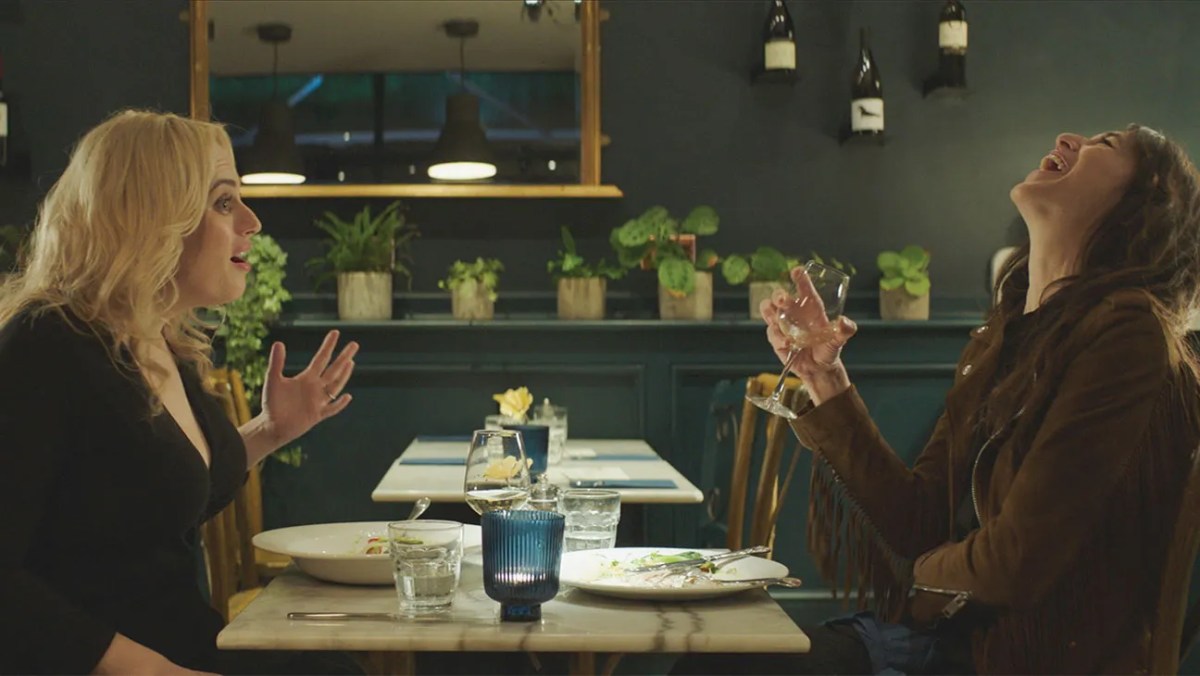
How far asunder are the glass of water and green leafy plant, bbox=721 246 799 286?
9.92ft

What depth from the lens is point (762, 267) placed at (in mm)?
4457

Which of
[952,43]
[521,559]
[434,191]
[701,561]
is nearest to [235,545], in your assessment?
[434,191]

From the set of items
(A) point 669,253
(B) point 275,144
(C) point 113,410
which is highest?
(B) point 275,144

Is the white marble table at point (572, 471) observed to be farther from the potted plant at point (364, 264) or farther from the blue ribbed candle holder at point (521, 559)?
the blue ribbed candle holder at point (521, 559)

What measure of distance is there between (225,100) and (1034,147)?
3005mm

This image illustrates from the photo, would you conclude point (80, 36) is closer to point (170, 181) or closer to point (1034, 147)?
point (170, 181)

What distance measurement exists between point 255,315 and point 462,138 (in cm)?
97

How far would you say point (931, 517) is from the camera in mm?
2158

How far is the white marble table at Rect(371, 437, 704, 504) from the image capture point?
2.75 m

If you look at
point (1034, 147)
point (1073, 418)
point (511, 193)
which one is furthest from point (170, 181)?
point (1034, 147)

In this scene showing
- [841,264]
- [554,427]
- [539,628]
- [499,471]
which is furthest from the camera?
[841,264]

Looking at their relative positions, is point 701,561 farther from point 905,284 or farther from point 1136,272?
point 905,284

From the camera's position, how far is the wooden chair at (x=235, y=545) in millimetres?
2930

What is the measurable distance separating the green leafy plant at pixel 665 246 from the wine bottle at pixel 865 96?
615mm
